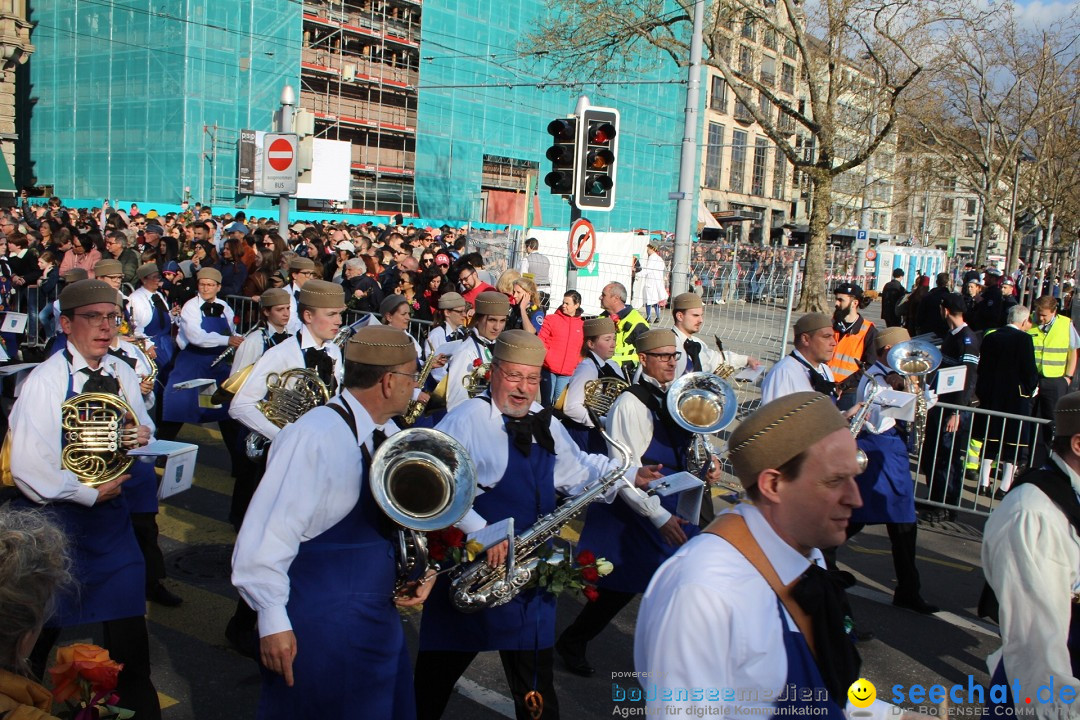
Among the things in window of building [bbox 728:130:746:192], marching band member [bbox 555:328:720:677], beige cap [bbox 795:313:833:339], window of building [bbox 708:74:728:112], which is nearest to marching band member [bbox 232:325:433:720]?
marching band member [bbox 555:328:720:677]

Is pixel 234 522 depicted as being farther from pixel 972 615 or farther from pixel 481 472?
pixel 972 615

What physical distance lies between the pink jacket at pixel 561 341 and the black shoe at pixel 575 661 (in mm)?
4920

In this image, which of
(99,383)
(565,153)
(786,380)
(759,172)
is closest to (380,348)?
(99,383)

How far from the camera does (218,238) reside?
19156 mm

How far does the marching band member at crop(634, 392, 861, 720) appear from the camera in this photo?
2141 millimetres

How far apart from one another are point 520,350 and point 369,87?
46.4 m

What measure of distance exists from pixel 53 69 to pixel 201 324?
3989 cm

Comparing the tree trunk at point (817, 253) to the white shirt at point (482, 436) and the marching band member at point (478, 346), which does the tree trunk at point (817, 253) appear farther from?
the white shirt at point (482, 436)

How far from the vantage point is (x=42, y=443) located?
12.8 ft

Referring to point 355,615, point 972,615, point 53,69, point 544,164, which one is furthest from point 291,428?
point 544,164

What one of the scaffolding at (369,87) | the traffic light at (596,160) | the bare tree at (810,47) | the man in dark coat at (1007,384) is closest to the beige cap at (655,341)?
the traffic light at (596,160)

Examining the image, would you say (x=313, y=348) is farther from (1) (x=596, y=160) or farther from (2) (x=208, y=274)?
(1) (x=596, y=160)

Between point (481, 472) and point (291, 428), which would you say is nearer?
point (291, 428)

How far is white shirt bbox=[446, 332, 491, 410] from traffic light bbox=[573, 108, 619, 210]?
3.25 m
